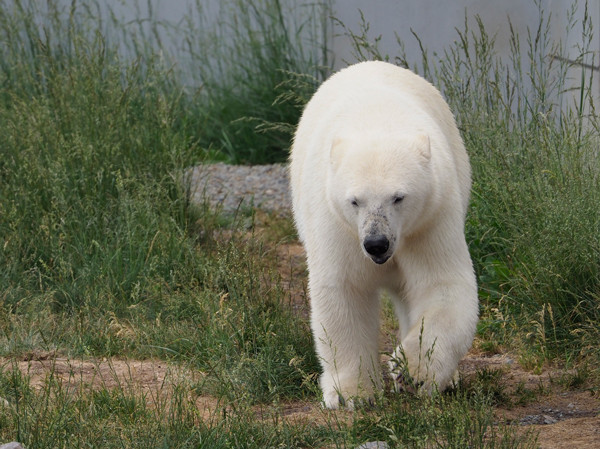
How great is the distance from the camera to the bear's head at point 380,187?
3516 mm

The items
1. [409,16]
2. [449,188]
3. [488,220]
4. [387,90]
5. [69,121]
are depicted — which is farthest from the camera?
→ [409,16]

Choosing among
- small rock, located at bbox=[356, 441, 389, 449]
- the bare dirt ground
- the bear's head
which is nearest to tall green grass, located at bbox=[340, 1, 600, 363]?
the bare dirt ground

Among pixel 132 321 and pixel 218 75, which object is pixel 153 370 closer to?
pixel 132 321

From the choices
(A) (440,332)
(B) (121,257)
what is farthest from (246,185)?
(A) (440,332)

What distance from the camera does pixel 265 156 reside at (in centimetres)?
920

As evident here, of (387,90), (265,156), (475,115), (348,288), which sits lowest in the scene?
(265,156)

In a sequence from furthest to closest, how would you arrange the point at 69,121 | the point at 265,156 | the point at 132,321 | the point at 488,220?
the point at 265,156
the point at 69,121
the point at 488,220
the point at 132,321

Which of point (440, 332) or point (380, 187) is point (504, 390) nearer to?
point (440, 332)

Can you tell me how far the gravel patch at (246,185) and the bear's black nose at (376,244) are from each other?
3692 mm

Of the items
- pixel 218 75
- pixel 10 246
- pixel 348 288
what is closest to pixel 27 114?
pixel 10 246

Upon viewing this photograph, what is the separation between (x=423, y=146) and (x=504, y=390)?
1.04 meters

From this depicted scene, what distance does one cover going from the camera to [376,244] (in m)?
3.47

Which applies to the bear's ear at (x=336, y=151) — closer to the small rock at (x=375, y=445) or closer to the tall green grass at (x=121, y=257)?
the tall green grass at (x=121, y=257)

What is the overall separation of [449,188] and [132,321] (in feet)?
5.75
